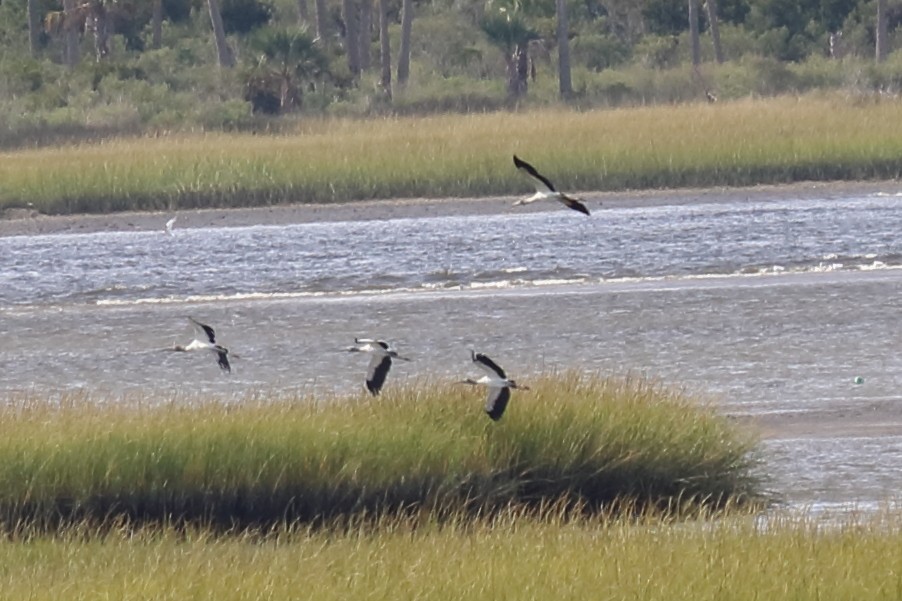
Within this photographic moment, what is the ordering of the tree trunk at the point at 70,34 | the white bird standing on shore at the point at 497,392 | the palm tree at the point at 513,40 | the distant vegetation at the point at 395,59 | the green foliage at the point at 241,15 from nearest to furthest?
the white bird standing on shore at the point at 497,392 → the distant vegetation at the point at 395,59 → the palm tree at the point at 513,40 → the tree trunk at the point at 70,34 → the green foliage at the point at 241,15

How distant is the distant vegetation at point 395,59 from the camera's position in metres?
37.7

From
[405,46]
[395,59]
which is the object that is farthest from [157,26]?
[405,46]

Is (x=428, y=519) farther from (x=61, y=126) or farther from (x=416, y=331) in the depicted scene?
(x=61, y=126)

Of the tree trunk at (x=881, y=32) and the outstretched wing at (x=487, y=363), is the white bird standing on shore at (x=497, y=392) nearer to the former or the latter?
the outstretched wing at (x=487, y=363)

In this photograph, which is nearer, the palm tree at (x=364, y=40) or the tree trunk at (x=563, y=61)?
the tree trunk at (x=563, y=61)

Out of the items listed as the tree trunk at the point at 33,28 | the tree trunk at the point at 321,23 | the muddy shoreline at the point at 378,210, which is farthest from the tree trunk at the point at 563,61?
the tree trunk at the point at 33,28

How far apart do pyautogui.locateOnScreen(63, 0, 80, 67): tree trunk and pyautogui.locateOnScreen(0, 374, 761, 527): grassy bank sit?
34.3 m

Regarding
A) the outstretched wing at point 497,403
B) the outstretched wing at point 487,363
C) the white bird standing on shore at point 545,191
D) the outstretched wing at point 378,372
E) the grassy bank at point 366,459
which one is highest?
the white bird standing on shore at point 545,191

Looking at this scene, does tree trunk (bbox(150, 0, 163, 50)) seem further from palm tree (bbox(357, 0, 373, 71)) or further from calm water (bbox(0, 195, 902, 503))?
calm water (bbox(0, 195, 902, 503))

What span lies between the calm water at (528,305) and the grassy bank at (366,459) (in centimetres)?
79

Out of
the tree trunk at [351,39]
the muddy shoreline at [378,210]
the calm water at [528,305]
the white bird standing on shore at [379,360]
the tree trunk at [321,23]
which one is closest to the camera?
the white bird standing on shore at [379,360]

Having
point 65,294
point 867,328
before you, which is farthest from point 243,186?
point 867,328

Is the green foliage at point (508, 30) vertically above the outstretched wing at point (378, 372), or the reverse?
the green foliage at point (508, 30)

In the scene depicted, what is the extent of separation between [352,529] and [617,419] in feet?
6.48
